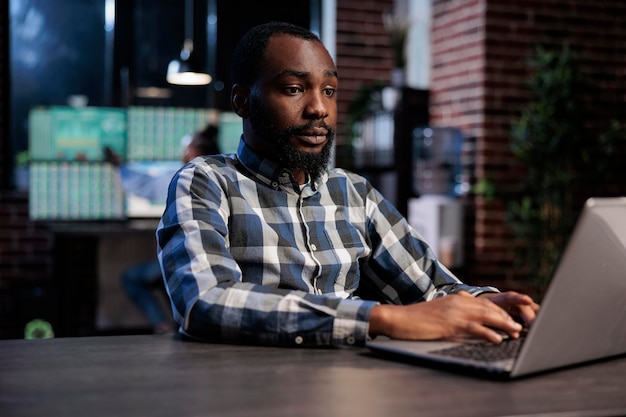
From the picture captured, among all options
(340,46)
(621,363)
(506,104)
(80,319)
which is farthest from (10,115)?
(621,363)

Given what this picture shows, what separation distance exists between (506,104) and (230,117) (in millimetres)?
2097

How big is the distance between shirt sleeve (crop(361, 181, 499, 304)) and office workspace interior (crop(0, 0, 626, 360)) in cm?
279

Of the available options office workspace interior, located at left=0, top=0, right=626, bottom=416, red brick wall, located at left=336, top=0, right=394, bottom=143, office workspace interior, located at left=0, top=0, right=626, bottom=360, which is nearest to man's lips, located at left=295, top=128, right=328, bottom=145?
office workspace interior, located at left=0, top=0, right=626, bottom=416

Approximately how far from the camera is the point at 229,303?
1343mm

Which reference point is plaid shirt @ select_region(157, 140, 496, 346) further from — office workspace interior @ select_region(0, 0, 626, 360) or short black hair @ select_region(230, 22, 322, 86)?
office workspace interior @ select_region(0, 0, 626, 360)

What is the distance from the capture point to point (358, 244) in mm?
1754

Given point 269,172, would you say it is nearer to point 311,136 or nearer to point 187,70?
point 311,136

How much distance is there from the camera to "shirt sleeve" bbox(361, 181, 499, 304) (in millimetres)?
1759

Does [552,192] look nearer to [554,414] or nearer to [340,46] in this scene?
[340,46]

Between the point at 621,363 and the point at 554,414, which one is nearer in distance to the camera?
the point at 554,414

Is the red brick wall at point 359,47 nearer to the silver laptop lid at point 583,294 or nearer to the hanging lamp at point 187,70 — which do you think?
the hanging lamp at point 187,70

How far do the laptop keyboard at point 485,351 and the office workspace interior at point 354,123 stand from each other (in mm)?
3365

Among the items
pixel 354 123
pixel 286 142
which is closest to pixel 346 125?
pixel 354 123

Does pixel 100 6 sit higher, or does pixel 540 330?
pixel 100 6
